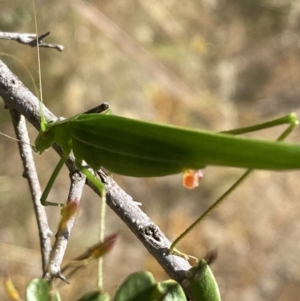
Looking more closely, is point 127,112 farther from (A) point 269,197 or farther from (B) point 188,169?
(B) point 188,169

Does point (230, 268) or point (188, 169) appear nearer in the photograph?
point (188, 169)

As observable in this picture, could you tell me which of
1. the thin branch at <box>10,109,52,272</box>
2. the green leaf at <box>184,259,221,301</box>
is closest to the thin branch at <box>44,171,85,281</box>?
the thin branch at <box>10,109,52,272</box>

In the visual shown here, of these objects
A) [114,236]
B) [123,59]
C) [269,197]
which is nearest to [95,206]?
[123,59]

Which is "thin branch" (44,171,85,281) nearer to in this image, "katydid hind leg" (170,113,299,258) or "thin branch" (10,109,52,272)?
"thin branch" (10,109,52,272)

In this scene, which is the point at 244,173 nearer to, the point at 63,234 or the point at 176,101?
the point at 63,234

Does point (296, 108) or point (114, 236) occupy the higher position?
point (114, 236)
